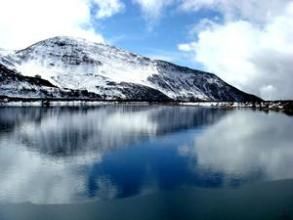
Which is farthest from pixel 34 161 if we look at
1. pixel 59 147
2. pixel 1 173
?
pixel 59 147

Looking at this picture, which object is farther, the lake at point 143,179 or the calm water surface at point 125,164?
the calm water surface at point 125,164

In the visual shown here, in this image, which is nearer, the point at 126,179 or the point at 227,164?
the point at 126,179

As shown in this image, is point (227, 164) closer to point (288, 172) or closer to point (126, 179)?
point (288, 172)

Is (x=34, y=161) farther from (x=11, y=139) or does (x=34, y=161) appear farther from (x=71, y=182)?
(x=11, y=139)

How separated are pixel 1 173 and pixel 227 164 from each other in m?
20.4

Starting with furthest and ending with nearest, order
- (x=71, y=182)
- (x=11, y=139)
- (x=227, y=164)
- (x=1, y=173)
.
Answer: (x=11, y=139), (x=227, y=164), (x=1, y=173), (x=71, y=182)

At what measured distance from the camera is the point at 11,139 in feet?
199

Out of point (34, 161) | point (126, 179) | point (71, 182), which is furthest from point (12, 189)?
point (34, 161)

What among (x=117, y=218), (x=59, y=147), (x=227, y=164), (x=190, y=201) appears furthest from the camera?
(x=59, y=147)

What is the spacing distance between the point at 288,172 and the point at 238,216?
16.0m

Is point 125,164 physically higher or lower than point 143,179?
higher

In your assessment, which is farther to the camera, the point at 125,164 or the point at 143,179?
the point at 125,164

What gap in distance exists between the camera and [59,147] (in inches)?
2071

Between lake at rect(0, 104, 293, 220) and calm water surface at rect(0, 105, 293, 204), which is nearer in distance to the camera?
lake at rect(0, 104, 293, 220)
